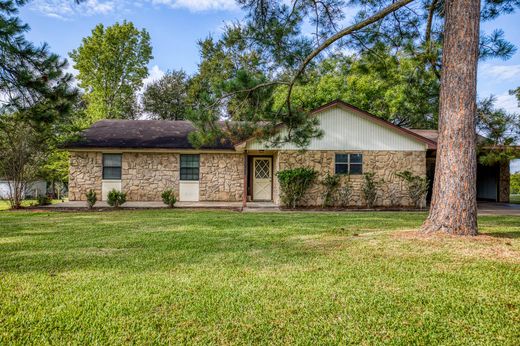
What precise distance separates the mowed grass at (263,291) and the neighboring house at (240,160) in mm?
7590

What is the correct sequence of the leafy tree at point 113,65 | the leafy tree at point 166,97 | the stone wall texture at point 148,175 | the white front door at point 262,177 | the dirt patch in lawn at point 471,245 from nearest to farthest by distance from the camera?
the dirt patch in lawn at point 471,245, the stone wall texture at point 148,175, the white front door at point 262,177, the leafy tree at point 113,65, the leafy tree at point 166,97

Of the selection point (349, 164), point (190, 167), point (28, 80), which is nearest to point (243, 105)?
point (28, 80)

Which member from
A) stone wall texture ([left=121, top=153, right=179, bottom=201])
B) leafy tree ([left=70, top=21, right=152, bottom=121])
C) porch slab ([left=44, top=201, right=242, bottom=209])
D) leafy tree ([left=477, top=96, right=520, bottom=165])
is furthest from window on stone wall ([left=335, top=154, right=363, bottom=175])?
leafy tree ([left=70, top=21, right=152, bottom=121])

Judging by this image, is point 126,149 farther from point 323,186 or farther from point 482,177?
point 482,177

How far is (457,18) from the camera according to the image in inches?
220

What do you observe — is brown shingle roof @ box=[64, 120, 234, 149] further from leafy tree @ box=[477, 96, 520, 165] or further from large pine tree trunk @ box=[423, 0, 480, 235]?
large pine tree trunk @ box=[423, 0, 480, 235]

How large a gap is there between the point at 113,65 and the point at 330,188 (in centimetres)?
2408

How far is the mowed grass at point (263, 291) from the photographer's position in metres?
2.34

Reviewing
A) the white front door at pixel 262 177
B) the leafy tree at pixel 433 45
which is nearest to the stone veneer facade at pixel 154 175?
the white front door at pixel 262 177

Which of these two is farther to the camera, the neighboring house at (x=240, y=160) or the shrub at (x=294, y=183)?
the neighboring house at (x=240, y=160)

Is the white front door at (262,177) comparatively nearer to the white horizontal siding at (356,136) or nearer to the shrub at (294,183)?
the shrub at (294,183)

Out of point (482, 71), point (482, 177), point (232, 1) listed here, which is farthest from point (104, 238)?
point (482, 177)

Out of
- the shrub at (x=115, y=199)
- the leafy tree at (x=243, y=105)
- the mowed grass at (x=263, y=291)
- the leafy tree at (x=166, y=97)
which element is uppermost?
the leafy tree at (x=166, y=97)

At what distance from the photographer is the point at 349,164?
1301 cm
